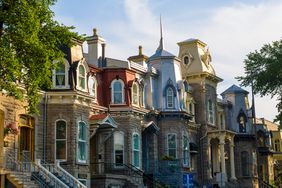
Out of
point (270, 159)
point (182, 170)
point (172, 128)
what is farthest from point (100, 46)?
point (270, 159)

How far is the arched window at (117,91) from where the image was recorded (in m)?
39.6

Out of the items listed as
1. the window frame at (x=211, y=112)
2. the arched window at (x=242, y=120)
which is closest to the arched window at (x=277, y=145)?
the arched window at (x=242, y=120)

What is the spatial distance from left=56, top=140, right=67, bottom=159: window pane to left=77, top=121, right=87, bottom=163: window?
42.3 inches

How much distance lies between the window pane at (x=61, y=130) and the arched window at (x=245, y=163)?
28.0 m

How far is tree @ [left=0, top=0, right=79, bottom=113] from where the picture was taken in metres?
24.2

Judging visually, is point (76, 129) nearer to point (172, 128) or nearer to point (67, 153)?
point (67, 153)

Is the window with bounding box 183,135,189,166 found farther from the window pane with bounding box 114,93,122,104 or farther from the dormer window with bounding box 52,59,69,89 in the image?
the dormer window with bounding box 52,59,69,89

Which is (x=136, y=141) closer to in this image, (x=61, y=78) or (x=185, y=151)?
(x=185, y=151)

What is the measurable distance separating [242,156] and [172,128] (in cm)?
1618

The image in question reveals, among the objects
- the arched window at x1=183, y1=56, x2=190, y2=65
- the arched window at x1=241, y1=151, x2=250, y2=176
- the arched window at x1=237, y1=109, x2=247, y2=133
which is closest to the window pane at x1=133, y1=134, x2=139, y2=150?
the arched window at x1=183, y1=56, x2=190, y2=65

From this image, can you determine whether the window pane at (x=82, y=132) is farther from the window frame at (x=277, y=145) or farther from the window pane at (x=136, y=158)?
the window frame at (x=277, y=145)

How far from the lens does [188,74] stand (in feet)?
165

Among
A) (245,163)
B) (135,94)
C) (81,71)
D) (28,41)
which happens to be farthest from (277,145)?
(28,41)

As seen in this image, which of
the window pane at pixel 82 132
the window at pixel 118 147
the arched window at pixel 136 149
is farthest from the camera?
the arched window at pixel 136 149
